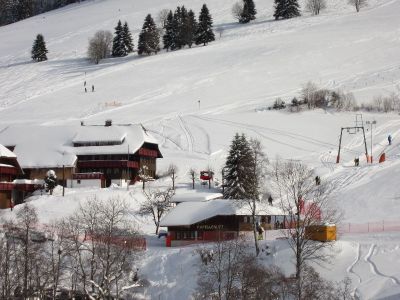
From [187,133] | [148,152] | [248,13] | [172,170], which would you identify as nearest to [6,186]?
[172,170]

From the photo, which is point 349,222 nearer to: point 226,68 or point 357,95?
point 357,95

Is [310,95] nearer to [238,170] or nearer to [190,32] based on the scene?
[238,170]

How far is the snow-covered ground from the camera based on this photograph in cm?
3831

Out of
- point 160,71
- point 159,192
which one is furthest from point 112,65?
point 159,192

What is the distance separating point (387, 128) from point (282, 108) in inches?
526

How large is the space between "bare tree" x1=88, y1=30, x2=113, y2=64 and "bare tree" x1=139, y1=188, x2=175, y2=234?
65271 millimetres

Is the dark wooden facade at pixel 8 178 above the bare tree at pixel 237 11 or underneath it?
underneath

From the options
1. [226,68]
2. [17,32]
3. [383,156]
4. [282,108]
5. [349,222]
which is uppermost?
[17,32]

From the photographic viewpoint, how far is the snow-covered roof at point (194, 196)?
5278 cm

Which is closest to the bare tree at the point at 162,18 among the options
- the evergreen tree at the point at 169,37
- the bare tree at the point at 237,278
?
the evergreen tree at the point at 169,37

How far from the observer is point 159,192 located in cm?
5409

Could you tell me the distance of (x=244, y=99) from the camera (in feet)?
289

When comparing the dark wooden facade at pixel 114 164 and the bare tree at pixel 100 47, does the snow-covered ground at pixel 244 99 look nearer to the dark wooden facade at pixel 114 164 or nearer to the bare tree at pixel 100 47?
the bare tree at pixel 100 47

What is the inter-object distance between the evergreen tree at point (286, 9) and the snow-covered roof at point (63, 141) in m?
71.6
